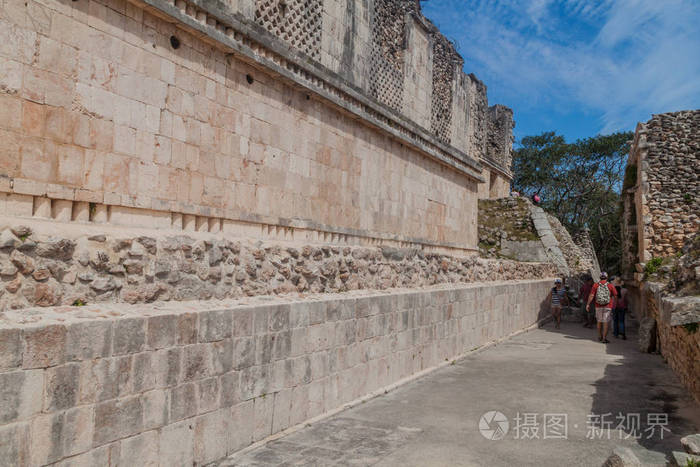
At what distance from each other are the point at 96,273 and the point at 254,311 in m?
1.38

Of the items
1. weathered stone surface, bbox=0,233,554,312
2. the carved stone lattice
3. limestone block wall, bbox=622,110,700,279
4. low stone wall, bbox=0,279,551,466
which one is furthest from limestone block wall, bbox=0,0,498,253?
limestone block wall, bbox=622,110,700,279

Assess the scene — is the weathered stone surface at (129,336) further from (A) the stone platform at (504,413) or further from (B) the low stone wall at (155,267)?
(A) the stone platform at (504,413)

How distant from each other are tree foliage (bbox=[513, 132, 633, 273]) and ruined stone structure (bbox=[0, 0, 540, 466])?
32.2 metres

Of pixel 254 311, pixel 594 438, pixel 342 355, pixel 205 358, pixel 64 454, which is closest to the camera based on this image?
pixel 64 454

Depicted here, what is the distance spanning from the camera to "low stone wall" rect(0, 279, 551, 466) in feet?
9.89

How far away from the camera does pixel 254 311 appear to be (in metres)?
4.73

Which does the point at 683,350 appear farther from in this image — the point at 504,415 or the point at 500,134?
the point at 500,134

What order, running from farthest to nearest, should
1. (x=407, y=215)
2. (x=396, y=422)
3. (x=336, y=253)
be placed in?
1. (x=407, y=215)
2. (x=336, y=253)
3. (x=396, y=422)

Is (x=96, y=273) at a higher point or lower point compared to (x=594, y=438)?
higher

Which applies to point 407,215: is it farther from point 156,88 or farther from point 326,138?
point 156,88

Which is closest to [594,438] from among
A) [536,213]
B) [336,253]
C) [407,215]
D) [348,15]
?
[336,253]

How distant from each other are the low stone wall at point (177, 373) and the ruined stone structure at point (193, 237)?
14 mm

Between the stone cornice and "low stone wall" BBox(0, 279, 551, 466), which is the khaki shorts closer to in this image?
the stone cornice

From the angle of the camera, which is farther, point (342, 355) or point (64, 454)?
point (342, 355)
